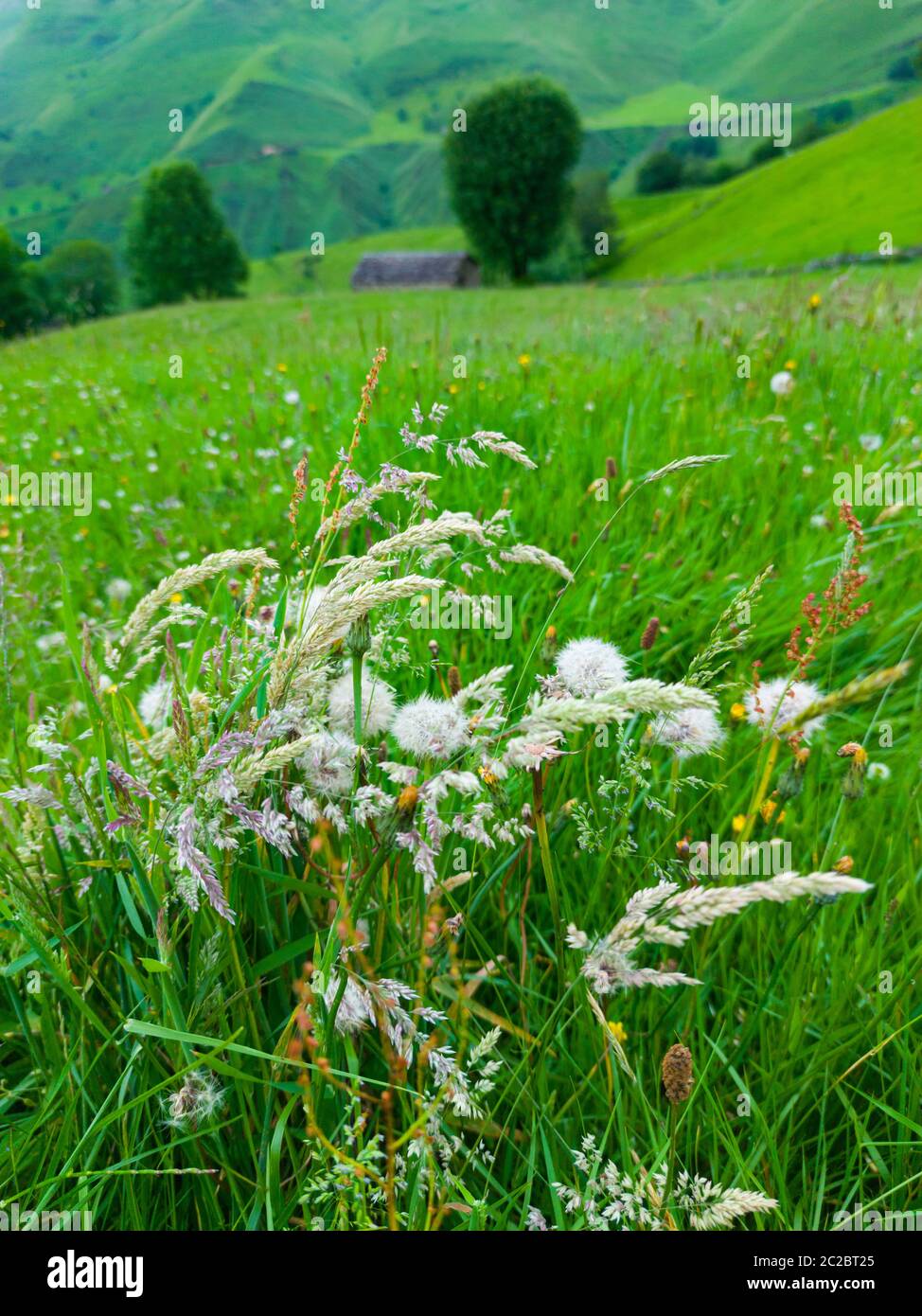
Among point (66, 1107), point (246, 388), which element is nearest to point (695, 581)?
point (66, 1107)

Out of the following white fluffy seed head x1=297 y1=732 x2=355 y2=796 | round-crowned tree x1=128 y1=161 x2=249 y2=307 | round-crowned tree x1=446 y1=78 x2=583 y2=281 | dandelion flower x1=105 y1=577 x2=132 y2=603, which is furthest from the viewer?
round-crowned tree x1=128 y1=161 x2=249 y2=307

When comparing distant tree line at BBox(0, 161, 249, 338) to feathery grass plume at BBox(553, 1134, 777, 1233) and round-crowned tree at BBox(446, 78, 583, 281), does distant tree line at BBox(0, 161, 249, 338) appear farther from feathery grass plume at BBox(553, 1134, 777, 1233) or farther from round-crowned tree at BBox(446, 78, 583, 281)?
feathery grass plume at BBox(553, 1134, 777, 1233)

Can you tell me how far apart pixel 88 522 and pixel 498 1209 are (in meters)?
4.41

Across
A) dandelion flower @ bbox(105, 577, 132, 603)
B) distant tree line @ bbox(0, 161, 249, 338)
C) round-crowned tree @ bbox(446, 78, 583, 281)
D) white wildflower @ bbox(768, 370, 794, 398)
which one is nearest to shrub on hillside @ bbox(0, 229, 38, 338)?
distant tree line @ bbox(0, 161, 249, 338)

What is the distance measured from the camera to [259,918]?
5.05 feet

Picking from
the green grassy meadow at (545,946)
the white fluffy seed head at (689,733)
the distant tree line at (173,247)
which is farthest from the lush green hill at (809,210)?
the white fluffy seed head at (689,733)

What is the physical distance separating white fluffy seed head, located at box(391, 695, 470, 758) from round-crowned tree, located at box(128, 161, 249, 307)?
3115 inches

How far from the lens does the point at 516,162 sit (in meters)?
66.6

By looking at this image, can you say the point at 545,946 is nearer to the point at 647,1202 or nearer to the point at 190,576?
the point at 647,1202

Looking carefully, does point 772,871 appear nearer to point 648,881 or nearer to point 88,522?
point 648,881

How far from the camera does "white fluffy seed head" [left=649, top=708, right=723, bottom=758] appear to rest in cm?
162

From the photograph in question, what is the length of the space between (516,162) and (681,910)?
78.5 metres

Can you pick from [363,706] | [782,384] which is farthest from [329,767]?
[782,384]

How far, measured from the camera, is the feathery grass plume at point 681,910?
2.59 ft
